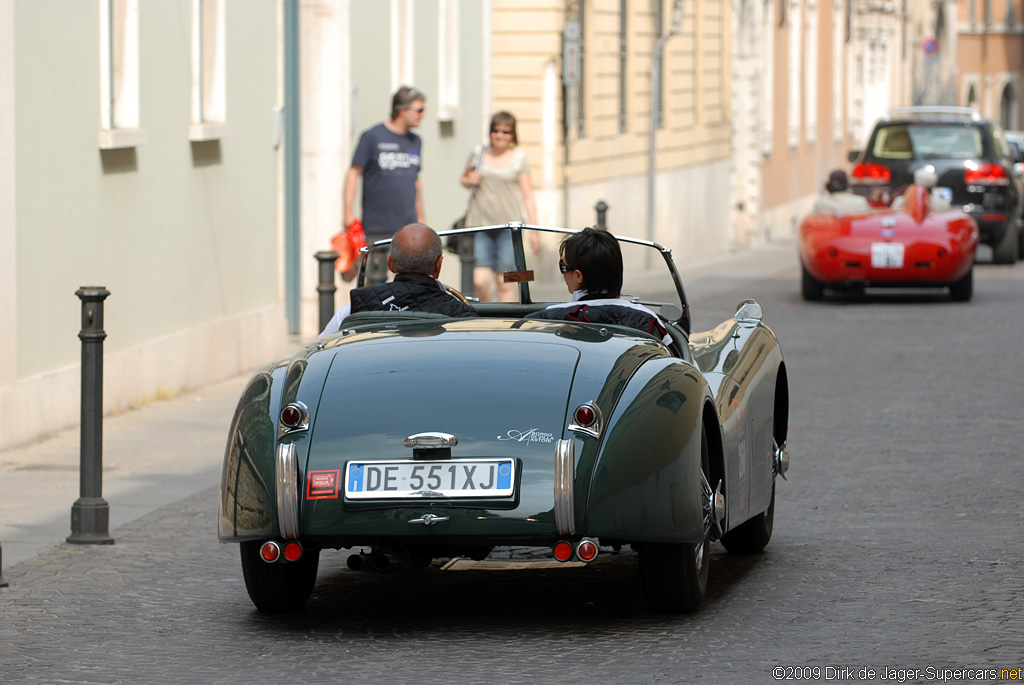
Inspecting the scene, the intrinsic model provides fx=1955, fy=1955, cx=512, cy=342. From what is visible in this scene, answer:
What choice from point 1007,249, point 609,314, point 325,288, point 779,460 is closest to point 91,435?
point 609,314

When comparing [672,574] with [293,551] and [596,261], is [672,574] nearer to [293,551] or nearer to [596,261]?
[293,551]

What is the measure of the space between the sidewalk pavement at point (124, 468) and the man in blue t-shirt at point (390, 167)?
1781mm

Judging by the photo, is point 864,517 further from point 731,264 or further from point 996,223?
point 731,264

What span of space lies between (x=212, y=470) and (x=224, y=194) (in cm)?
450

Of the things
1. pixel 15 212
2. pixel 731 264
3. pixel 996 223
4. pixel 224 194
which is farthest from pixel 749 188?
pixel 15 212

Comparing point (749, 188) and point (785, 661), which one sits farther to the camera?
point (749, 188)

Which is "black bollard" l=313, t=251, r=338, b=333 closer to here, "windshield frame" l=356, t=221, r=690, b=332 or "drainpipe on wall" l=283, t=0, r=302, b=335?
"windshield frame" l=356, t=221, r=690, b=332

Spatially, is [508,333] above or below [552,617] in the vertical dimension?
above

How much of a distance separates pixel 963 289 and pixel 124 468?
12278 millimetres

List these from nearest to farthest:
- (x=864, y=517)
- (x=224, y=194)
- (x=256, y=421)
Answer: (x=256, y=421) → (x=864, y=517) → (x=224, y=194)

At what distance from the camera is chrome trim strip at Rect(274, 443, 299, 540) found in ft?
19.1

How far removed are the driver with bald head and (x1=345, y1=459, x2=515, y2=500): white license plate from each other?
4.24 feet

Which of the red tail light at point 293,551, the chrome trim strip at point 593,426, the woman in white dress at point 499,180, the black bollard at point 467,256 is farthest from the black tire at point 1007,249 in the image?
the red tail light at point 293,551

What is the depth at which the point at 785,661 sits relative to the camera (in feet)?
18.3
